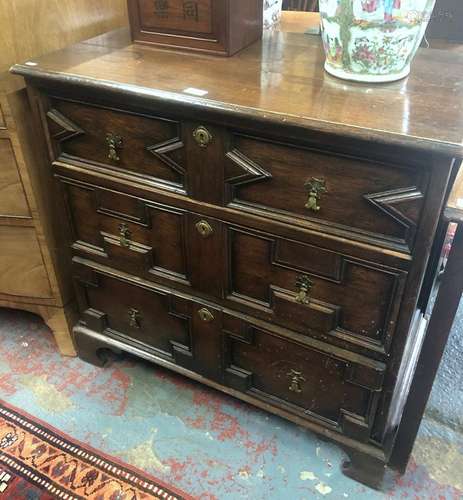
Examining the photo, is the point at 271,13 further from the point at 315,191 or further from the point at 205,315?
the point at 205,315

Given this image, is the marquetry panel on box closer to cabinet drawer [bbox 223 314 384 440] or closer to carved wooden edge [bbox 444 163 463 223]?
cabinet drawer [bbox 223 314 384 440]

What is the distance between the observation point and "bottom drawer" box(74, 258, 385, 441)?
1.06 m

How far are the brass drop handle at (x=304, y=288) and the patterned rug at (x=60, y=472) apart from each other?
1.78ft

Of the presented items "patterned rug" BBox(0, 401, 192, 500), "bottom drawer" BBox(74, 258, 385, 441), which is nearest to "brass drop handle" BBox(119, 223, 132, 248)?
"bottom drawer" BBox(74, 258, 385, 441)

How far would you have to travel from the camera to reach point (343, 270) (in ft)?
3.00

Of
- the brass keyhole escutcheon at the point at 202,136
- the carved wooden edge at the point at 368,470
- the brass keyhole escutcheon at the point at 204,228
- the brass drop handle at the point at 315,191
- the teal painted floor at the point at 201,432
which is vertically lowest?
the teal painted floor at the point at 201,432

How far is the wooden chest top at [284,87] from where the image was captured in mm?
765

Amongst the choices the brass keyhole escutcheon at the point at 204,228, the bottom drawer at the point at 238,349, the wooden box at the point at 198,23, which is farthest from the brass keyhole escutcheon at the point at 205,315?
the wooden box at the point at 198,23

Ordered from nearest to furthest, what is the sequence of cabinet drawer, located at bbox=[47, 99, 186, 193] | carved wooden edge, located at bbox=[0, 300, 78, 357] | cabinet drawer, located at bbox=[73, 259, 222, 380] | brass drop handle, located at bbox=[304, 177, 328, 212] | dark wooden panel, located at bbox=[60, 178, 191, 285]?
brass drop handle, located at bbox=[304, 177, 328, 212]
cabinet drawer, located at bbox=[47, 99, 186, 193]
dark wooden panel, located at bbox=[60, 178, 191, 285]
cabinet drawer, located at bbox=[73, 259, 222, 380]
carved wooden edge, located at bbox=[0, 300, 78, 357]

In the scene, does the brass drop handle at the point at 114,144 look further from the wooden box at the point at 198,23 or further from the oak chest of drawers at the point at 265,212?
the wooden box at the point at 198,23

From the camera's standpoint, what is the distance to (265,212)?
0.93m

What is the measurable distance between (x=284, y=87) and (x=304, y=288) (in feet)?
1.24

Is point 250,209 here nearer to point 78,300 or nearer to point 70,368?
point 78,300

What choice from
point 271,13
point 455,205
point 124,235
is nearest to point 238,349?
point 124,235
